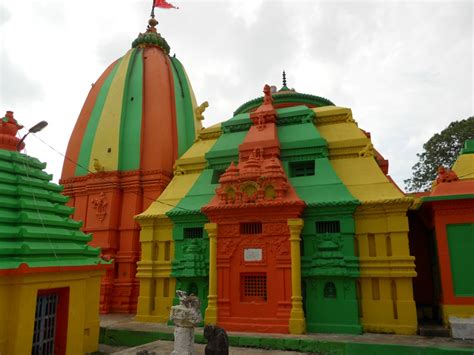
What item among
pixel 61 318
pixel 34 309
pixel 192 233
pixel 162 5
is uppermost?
pixel 162 5

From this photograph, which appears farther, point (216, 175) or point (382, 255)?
point (216, 175)

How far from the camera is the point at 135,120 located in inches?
834

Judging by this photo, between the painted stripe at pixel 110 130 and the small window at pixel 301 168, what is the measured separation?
32.7 feet

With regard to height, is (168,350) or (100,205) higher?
(100,205)

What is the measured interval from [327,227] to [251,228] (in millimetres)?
2813

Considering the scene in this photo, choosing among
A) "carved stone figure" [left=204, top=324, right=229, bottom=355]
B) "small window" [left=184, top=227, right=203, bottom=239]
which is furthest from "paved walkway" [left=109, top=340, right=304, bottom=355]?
"small window" [left=184, top=227, right=203, bottom=239]

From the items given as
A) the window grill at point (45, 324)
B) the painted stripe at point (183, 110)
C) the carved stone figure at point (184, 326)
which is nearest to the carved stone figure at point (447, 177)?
the carved stone figure at point (184, 326)

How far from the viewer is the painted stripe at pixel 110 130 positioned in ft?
66.8

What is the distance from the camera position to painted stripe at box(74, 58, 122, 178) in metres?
21.1

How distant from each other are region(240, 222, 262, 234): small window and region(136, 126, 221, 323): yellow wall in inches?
138

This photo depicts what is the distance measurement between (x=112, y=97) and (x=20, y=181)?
12.6 metres

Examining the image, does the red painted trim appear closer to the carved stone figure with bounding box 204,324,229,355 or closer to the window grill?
the window grill

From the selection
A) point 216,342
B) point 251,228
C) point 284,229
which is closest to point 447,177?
point 284,229

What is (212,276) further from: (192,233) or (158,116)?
(158,116)
